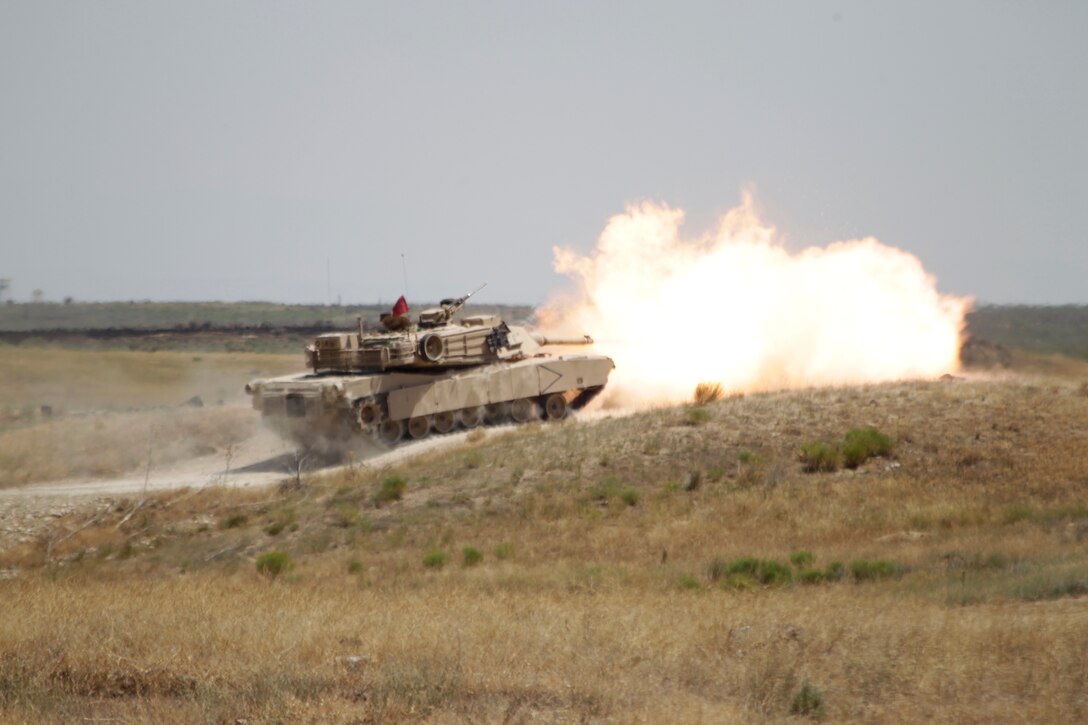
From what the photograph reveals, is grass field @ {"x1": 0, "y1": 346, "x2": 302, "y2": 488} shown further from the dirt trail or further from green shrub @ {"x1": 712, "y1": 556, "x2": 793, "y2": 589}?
green shrub @ {"x1": 712, "y1": 556, "x2": 793, "y2": 589}

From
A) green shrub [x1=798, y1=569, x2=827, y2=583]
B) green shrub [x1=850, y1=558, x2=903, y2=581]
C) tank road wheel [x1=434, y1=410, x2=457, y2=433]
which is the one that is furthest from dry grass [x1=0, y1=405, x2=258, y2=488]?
green shrub [x1=850, y1=558, x2=903, y2=581]

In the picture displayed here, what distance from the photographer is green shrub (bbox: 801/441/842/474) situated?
22.1 meters

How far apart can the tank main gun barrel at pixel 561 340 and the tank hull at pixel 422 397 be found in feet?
4.65

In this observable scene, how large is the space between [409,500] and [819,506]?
7.45 m

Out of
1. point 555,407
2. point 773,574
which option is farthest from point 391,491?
point 555,407

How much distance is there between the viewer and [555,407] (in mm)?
32156

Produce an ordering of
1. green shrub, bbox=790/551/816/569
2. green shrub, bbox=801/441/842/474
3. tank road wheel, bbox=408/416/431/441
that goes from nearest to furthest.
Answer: green shrub, bbox=790/551/816/569 < green shrub, bbox=801/441/842/474 < tank road wheel, bbox=408/416/431/441

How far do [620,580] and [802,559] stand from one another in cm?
255

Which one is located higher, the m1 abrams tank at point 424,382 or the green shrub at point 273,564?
the m1 abrams tank at point 424,382

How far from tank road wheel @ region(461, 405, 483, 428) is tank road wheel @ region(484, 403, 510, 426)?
0.87ft

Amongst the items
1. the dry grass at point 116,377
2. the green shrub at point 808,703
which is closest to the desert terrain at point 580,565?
the green shrub at point 808,703

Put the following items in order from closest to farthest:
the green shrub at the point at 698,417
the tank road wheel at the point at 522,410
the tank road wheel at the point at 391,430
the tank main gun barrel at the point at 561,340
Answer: the green shrub at the point at 698,417
the tank road wheel at the point at 391,430
the tank road wheel at the point at 522,410
the tank main gun barrel at the point at 561,340

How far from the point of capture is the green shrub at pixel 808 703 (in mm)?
8000

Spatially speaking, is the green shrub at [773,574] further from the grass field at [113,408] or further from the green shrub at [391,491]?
the grass field at [113,408]
